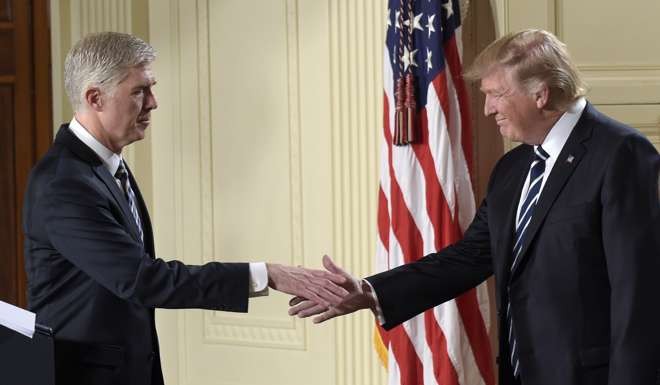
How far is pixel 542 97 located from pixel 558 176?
25 centimetres

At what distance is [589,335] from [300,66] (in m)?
2.73

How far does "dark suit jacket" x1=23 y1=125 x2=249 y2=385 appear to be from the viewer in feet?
8.79

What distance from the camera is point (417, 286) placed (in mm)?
3281

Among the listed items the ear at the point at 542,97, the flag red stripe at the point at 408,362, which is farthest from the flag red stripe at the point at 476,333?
the ear at the point at 542,97

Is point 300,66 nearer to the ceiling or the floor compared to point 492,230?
nearer to the ceiling

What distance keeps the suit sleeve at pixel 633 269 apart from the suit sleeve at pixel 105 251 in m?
1.04

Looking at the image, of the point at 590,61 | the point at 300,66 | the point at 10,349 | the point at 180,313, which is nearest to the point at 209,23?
the point at 300,66

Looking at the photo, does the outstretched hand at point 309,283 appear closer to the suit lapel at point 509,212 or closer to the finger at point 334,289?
the finger at point 334,289

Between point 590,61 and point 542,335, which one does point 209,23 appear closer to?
point 590,61

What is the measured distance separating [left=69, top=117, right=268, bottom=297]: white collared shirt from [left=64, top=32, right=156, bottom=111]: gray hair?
3.4 inches

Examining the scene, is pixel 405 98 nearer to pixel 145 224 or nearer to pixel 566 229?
pixel 145 224

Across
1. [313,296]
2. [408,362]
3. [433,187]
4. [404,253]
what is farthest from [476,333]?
[313,296]

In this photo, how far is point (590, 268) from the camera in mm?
2586

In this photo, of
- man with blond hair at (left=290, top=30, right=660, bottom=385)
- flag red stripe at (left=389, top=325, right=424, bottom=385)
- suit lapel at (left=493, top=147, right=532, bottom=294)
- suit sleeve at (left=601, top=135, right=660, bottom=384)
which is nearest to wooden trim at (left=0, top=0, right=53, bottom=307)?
flag red stripe at (left=389, top=325, right=424, bottom=385)
